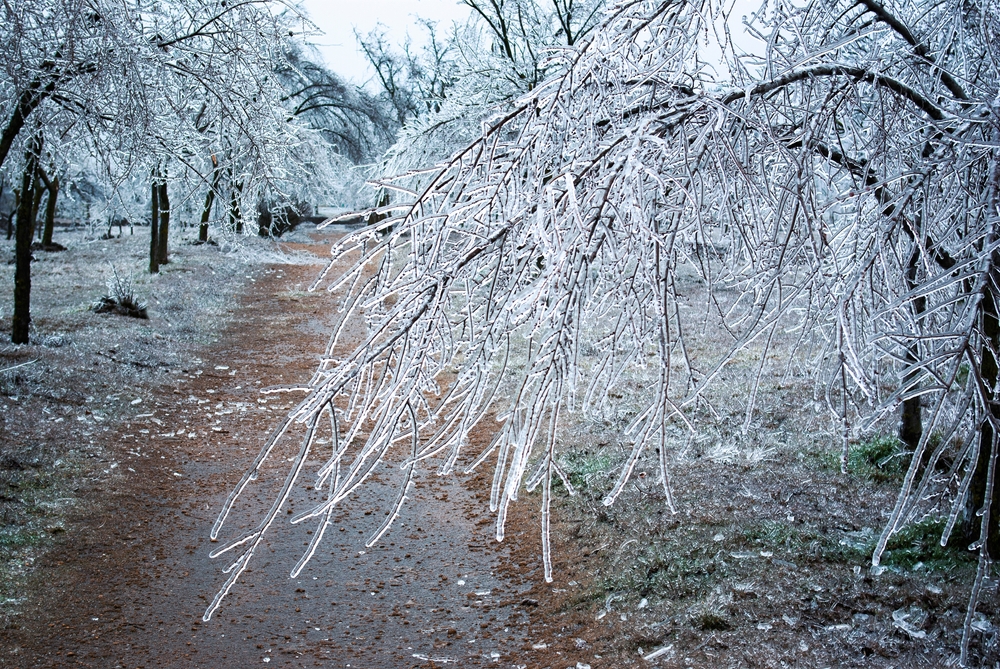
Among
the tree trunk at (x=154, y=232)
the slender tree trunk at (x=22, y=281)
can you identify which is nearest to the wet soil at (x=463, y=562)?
the slender tree trunk at (x=22, y=281)

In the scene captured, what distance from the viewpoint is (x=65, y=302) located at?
519 inches

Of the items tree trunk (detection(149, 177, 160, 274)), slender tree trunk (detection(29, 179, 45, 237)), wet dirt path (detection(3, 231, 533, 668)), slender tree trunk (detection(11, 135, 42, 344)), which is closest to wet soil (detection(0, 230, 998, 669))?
wet dirt path (detection(3, 231, 533, 668))

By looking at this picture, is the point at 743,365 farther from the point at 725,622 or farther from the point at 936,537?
the point at 725,622

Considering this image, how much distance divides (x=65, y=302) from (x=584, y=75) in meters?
13.4

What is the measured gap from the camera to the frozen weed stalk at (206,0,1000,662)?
2.04m

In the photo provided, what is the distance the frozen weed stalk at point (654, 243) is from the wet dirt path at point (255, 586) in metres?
1.83

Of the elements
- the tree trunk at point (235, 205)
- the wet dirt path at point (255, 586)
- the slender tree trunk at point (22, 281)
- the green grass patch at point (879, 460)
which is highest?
the tree trunk at point (235, 205)

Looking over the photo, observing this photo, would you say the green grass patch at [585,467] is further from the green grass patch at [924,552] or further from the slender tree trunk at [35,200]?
the slender tree trunk at [35,200]

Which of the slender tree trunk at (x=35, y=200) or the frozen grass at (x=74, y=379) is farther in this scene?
the slender tree trunk at (x=35, y=200)

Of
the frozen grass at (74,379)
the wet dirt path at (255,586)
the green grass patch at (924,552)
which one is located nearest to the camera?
the wet dirt path at (255,586)

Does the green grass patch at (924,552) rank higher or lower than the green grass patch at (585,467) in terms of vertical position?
higher

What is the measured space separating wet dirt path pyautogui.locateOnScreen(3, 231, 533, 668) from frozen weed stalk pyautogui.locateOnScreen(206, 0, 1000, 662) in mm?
1834

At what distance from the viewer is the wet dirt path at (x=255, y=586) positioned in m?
3.97

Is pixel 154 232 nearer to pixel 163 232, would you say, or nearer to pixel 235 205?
pixel 163 232
